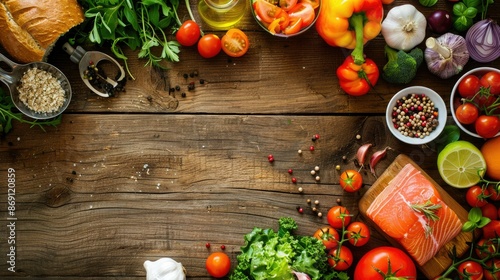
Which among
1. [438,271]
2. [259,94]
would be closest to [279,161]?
[259,94]

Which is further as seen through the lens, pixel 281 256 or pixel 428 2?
pixel 428 2

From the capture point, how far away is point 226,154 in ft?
6.86

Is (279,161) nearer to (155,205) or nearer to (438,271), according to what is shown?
(155,205)

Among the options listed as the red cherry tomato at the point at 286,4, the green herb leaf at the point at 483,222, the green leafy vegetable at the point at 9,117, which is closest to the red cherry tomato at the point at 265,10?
the red cherry tomato at the point at 286,4

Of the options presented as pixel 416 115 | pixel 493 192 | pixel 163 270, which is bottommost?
pixel 163 270

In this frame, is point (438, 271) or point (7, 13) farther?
point (438, 271)

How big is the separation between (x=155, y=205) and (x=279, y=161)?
507 millimetres

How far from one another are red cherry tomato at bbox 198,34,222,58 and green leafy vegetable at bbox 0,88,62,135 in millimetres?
610

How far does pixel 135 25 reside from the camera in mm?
2006

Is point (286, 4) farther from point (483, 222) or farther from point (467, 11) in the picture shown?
point (483, 222)

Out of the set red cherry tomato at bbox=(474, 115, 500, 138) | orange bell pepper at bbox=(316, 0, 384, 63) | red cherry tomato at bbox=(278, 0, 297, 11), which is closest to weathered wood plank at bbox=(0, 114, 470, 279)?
red cherry tomato at bbox=(474, 115, 500, 138)

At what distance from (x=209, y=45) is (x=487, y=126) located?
104 cm

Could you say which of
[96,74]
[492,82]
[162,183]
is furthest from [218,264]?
[492,82]

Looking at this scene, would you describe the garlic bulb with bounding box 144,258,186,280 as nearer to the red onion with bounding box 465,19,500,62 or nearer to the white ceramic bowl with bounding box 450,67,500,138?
the white ceramic bowl with bounding box 450,67,500,138
